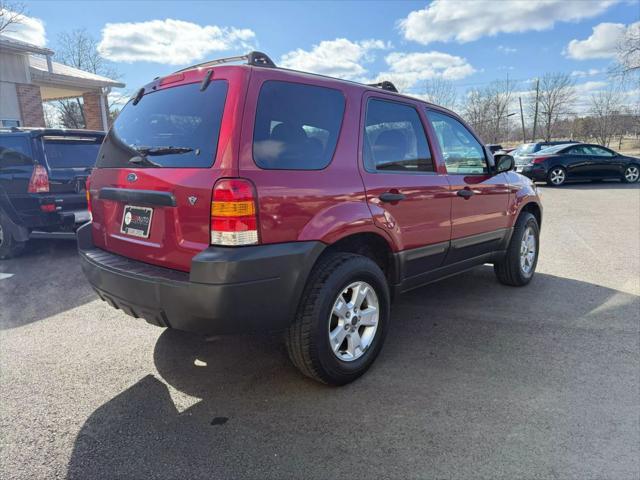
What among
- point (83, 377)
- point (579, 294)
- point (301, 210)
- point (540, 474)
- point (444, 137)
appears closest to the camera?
point (540, 474)

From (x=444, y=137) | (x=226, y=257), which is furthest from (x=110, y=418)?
(x=444, y=137)

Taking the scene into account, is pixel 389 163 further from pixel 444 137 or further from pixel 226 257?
pixel 226 257

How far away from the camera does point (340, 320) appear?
112 inches

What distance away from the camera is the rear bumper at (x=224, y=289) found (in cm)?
226

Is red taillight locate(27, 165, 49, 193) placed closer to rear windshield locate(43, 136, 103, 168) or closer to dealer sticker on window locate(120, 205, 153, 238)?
rear windshield locate(43, 136, 103, 168)

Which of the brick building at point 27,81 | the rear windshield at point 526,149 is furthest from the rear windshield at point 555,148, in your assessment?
the brick building at point 27,81

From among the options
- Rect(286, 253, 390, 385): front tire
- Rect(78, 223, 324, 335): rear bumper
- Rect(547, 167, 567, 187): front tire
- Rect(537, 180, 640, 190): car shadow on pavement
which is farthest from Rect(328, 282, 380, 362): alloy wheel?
Rect(547, 167, 567, 187): front tire

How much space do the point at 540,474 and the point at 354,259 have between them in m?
1.49

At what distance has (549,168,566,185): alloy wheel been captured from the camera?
15023 millimetres

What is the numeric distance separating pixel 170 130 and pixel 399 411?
217 cm

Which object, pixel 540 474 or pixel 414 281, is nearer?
pixel 540 474

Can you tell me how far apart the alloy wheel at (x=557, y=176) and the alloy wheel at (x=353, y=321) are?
14.4 metres

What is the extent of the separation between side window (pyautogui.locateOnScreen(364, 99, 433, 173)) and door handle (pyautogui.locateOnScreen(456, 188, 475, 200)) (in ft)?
1.37

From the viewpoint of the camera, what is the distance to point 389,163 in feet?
10.5
